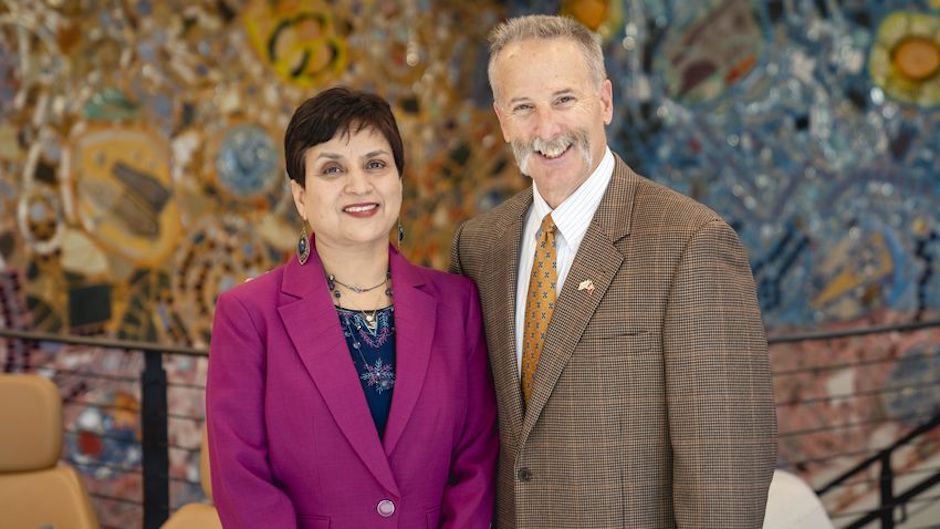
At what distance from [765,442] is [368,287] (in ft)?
2.74

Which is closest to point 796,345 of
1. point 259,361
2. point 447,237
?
point 447,237

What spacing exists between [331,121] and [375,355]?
0.47m

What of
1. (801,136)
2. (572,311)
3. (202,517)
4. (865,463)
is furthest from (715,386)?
(801,136)

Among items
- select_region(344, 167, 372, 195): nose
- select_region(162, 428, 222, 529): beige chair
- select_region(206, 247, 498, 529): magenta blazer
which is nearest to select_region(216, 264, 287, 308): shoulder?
select_region(206, 247, 498, 529): magenta blazer

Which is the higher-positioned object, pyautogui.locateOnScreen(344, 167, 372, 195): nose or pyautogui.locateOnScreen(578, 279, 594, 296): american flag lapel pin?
pyautogui.locateOnScreen(344, 167, 372, 195): nose

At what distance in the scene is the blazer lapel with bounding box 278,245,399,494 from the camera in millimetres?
→ 2111

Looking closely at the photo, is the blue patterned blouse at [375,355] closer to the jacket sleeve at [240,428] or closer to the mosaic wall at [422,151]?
the jacket sleeve at [240,428]

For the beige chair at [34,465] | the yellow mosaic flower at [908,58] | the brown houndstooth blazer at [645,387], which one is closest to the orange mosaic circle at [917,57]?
the yellow mosaic flower at [908,58]

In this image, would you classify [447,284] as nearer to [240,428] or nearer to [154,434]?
[240,428]

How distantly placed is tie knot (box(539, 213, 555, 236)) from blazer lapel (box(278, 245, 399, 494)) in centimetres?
46

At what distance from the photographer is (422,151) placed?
6.07 m

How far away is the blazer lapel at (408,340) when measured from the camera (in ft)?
7.03

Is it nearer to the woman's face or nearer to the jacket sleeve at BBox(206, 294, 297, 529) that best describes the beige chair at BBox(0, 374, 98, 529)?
the jacket sleeve at BBox(206, 294, 297, 529)

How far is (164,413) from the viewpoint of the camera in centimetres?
385
